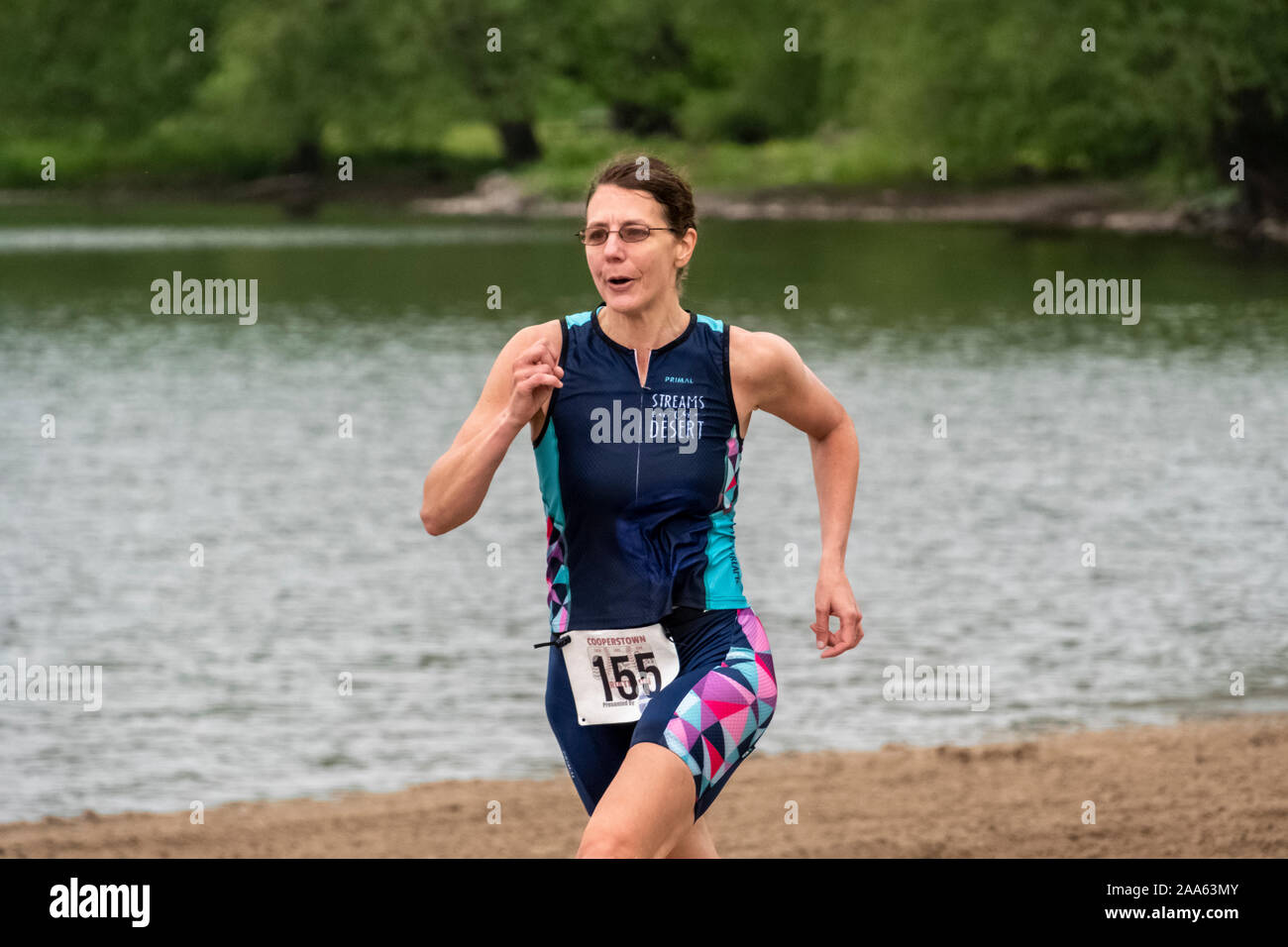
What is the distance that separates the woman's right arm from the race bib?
1.52 ft

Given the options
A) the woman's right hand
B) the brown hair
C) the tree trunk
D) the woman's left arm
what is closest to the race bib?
the woman's left arm

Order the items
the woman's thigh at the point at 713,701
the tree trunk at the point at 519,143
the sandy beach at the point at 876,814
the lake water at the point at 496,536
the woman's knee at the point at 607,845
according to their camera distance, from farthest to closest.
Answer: the tree trunk at the point at 519,143, the lake water at the point at 496,536, the sandy beach at the point at 876,814, the woman's thigh at the point at 713,701, the woman's knee at the point at 607,845

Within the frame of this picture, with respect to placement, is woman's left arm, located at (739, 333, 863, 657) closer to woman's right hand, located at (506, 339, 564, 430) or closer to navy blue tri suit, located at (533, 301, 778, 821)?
navy blue tri suit, located at (533, 301, 778, 821)

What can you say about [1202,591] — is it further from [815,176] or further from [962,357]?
[815,176]

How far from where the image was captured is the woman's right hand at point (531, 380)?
4.57 metres

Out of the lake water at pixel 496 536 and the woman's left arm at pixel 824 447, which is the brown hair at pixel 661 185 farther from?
the lake water at pixel 496 536

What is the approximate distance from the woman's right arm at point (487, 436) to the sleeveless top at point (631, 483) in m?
0.14

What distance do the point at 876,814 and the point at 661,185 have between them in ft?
15.9

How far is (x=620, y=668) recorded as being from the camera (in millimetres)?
4914

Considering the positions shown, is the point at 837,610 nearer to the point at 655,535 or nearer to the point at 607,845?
the point at 655,535

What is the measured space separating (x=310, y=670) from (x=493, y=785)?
13.0 ft

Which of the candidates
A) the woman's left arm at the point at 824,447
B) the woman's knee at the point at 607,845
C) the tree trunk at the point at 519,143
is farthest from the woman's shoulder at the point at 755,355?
the tree trunk at the point at 519,143

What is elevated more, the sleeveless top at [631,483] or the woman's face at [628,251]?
the woman's face at [628,251]

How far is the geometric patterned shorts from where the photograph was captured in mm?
4797
